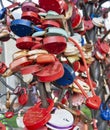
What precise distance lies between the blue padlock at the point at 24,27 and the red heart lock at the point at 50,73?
2.4 inches

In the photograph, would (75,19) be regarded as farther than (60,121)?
Yes

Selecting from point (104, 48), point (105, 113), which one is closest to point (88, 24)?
point (104, 48)

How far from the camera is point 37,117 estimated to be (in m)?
0.25

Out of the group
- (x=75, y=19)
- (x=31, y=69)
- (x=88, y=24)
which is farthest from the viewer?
(x=88, y=24)

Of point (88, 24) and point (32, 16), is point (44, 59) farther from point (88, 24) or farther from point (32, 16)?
point (88, 24)

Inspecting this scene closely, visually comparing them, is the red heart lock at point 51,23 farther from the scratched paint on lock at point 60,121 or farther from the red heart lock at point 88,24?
the red heart lock at point 88,24

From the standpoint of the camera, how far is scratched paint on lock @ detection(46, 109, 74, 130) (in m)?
0.26

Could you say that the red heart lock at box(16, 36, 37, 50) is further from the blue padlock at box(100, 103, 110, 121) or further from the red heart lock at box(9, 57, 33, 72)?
the blue padlock at box(100, 103, 110, 121)

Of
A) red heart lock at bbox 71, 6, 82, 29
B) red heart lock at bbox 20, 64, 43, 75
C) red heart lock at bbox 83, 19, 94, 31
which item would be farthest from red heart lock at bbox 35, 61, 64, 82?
red heart lock at bbox 83, 19, 94, 31

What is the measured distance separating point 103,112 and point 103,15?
19 cm

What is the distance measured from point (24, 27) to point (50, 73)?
7 centimetres

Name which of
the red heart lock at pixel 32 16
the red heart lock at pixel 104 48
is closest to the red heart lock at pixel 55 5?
the red heart lock at pixel 32 16

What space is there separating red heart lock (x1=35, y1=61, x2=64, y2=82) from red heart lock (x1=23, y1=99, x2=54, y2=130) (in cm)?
3

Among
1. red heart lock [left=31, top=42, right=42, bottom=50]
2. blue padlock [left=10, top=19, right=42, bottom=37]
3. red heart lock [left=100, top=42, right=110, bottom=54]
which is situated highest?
blue padlock [left=10, top=19, right=42, bottom=37]
